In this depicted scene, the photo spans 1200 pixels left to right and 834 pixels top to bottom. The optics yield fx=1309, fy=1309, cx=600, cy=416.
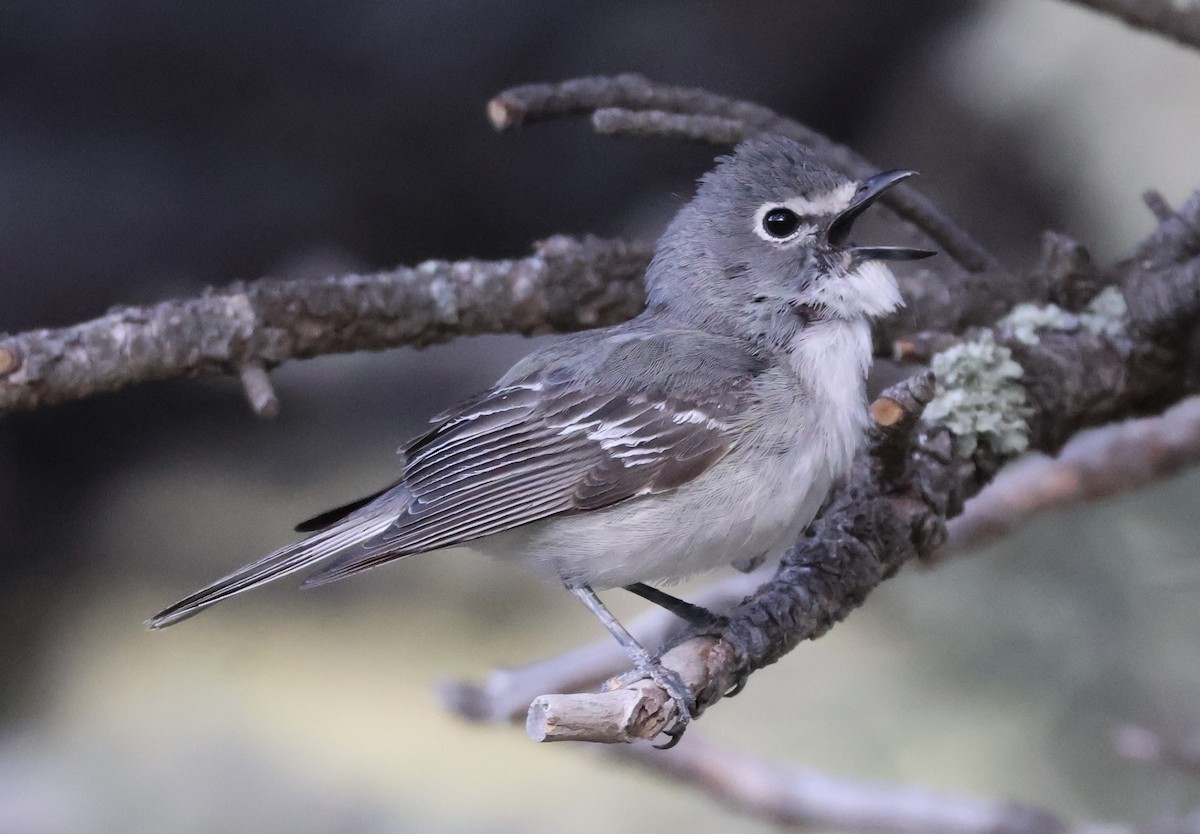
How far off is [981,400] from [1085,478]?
735mm

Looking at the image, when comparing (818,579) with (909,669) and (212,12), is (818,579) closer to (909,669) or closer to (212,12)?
(909,669)

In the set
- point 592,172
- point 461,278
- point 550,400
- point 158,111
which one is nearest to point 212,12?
point 158,111

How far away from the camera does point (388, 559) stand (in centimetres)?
230

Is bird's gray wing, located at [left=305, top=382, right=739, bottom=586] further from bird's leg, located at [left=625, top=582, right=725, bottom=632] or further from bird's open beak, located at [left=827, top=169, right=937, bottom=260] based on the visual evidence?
bird's open beak, located at [left=827, top=169, right=937, bottom=260]

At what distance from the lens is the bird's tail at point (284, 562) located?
2285mm

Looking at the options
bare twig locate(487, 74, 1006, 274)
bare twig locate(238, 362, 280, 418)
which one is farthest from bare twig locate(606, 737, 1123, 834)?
bare twig locate(487, 74, 1006, 274)

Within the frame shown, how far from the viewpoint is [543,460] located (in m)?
2.50

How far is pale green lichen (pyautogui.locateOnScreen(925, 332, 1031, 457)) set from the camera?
8.30 ft

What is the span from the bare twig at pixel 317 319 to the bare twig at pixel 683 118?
336 millimetres

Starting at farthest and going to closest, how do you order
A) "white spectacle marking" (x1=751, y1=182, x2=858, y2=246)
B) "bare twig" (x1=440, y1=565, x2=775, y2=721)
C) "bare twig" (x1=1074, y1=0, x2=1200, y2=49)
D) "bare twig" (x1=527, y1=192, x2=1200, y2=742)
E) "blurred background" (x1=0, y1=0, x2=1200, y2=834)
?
"blurred background" (x1=0, y1=0, x2=1200, y2=834) < "bare twig" (x1=440, y1=565, x2=775, y2=721) < "bare twig" (x1=1074, y1=0, x2=1200, y2=49) < "white spectacle marking" (x1=751, y1=182, x2=858, y2=246) < "bare twig" (x1=527, y1=192, x2=1200, y2=742)

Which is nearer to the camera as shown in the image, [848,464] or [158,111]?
[848,464]

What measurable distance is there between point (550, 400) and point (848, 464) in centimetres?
59

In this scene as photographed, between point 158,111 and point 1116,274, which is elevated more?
point 158,111

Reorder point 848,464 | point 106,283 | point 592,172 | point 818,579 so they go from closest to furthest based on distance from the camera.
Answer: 1. point 818,579
2. point 848,464
3. point 106,283
4. point 592,172
